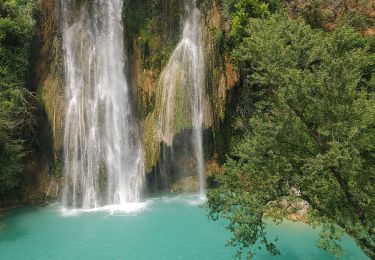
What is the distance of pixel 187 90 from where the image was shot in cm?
2445

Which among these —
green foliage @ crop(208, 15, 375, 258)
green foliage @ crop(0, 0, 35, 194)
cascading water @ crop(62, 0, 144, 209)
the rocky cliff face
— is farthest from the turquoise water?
green foliage @ crop(208, 15, 375, 258)

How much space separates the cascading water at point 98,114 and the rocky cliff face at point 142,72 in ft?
1.83

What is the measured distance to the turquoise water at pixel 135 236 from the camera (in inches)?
665

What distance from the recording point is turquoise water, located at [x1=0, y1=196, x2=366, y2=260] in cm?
1689

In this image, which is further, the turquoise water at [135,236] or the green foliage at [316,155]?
the turquoise water at [135,236]

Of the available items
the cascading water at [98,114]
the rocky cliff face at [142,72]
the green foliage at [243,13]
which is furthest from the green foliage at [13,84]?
the green foliage at [243,13]

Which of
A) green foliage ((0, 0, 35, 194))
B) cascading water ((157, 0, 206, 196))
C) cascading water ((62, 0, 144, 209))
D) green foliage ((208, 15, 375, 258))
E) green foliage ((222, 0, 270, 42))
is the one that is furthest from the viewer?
cascading water ((157, 0, 206, 196))

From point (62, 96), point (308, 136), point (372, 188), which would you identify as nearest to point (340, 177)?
point (372, 188)

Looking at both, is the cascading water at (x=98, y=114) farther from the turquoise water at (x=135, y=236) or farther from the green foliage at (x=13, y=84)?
the green foliage at (x=13, y=84)

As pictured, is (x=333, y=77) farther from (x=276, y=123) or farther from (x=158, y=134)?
(x=158, y=134)

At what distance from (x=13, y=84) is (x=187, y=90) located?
9376 millimetres

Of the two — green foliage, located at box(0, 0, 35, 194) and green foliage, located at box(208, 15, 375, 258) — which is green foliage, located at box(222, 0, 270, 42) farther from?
green foliage, located at box(0, 0, 35, 194)

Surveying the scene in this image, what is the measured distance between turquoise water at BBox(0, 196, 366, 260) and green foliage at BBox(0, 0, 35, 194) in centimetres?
304

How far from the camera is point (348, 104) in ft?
42.5
